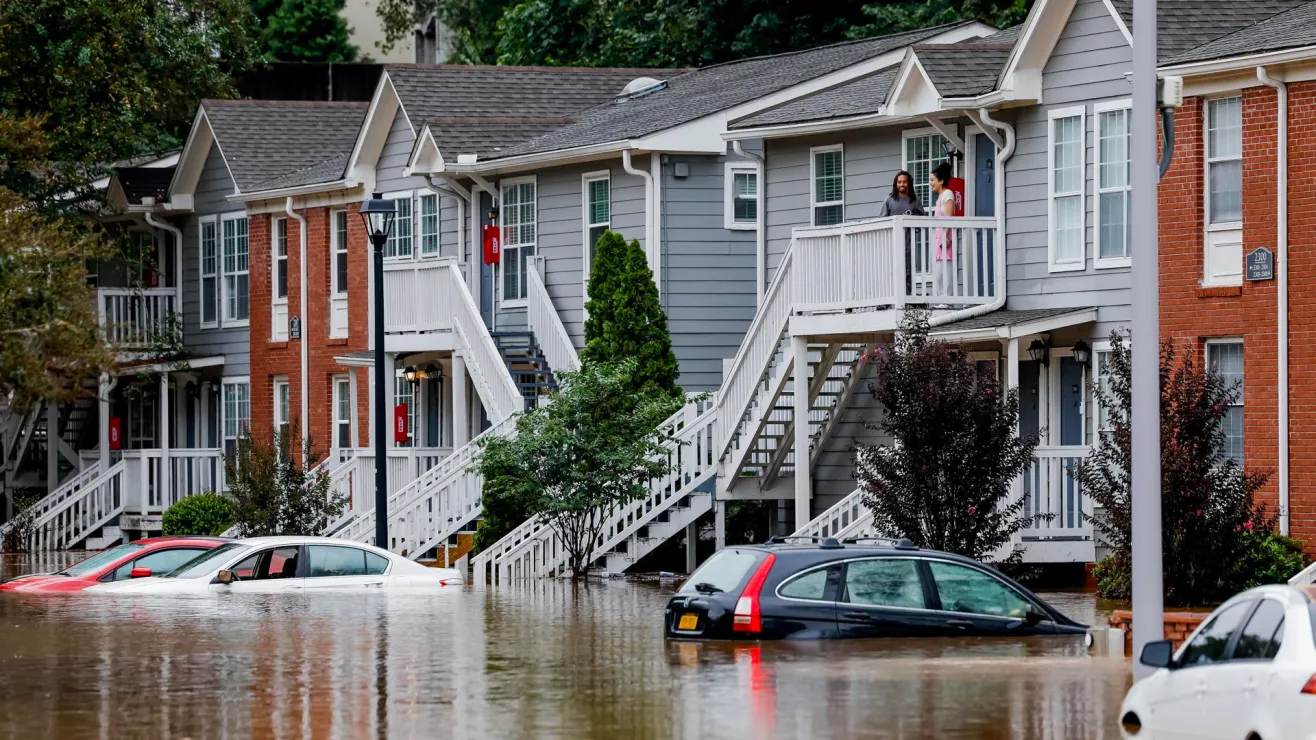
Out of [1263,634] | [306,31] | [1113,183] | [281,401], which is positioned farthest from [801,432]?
[306,31]

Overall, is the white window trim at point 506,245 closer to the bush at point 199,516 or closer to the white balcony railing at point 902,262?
the bush at point 199,516

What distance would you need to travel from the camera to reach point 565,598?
28703mm

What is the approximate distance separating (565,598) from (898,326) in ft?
17.3

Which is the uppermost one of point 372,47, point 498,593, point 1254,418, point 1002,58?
point 372,47

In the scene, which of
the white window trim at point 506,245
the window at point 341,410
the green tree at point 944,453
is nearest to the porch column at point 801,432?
the green tree at point 944,453

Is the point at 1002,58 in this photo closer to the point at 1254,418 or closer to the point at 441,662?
the point at 1254,418

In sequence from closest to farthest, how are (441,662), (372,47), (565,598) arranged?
(441,662), (565,598), (372,47)

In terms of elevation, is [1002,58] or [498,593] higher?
[1002,58]

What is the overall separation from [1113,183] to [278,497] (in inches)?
571

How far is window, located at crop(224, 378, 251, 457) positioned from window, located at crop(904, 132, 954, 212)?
1855 centimetres

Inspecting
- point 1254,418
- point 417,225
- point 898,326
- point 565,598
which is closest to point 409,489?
point 417,225

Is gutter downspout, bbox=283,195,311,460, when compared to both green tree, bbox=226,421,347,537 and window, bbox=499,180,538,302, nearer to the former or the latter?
window, bbox=499,180,538,302

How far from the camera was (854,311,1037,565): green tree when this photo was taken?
82.8 ft

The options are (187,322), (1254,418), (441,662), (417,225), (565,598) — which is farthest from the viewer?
(187,322)
